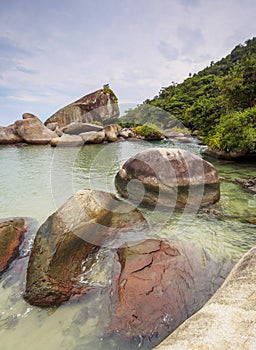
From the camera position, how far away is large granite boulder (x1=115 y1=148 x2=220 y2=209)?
16.5 feet

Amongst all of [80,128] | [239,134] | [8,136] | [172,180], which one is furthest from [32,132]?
[172,180]

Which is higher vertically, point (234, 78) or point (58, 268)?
point (234, 78)

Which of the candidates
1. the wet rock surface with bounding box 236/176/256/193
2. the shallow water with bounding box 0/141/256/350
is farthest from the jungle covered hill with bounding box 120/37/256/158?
the wet rock surface with bounding box 236/176/256/193

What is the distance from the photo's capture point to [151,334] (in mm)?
2125

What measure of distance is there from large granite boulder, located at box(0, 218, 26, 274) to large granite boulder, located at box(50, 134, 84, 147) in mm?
14295

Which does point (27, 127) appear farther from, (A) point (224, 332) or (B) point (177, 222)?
(A) point (224, 332)

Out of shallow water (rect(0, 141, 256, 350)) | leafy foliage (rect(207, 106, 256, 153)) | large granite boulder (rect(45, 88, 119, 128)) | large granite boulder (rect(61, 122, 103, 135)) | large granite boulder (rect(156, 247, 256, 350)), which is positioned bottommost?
shallow water (rect(0, 141, 256, 350))

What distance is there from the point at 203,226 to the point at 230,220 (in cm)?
72

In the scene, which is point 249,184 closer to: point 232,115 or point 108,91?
point 232,115

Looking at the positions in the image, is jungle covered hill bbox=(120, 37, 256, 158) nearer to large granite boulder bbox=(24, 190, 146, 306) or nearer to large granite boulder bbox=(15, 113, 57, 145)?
large granite boulder bbox=(24, 190, 146, 306)

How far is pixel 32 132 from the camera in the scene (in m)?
18.3

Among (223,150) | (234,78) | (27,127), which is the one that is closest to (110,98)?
(27,127)

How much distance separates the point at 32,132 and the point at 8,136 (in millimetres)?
2069

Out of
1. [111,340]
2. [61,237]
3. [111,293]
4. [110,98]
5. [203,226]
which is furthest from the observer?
[110,98]
